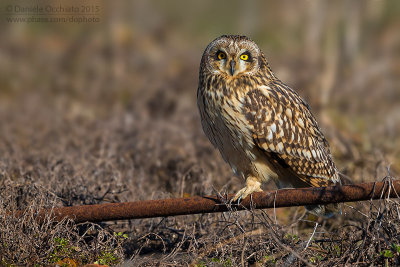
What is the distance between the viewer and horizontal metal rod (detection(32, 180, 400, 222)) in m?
2.77

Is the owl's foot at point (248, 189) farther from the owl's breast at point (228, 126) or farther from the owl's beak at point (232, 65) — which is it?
the owl's beak at point (232, 65)

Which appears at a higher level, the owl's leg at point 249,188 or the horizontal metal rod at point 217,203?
the horizontal metal rod at point 217,203

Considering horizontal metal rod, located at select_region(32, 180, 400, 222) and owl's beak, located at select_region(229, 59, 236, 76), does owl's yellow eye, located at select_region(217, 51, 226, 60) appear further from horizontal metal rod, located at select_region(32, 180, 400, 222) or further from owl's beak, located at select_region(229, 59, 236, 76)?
horizontal metal rod, located at select_region(32, 180, 400, 222)

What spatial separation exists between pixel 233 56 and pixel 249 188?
0.95m

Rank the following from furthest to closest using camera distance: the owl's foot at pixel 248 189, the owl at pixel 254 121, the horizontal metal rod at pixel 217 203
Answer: the owl at pixel 254 121 → the owl's foot at pixel 248 189 → the horizontal metal rod at pixel 217 203

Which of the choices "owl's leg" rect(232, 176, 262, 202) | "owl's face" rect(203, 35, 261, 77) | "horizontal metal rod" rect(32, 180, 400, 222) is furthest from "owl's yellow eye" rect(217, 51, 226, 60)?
"horizontal metal rod" rect(32, 180, 400, 222)

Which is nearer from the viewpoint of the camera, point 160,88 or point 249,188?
point 249,188

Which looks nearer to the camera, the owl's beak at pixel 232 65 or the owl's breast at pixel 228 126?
the owl's breast at pixel 228 126

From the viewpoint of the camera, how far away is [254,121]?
358cm

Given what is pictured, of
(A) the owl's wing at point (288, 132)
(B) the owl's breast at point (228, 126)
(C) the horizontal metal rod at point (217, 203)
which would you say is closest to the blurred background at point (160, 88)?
(C) the horizontal metal rod at point (217, 203)

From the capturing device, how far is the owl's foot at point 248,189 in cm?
347

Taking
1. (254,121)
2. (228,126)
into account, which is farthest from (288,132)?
(228,126)

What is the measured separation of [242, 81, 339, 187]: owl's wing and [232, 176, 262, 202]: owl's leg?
0.76ft

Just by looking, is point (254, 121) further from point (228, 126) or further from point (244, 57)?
point (244, 57)
